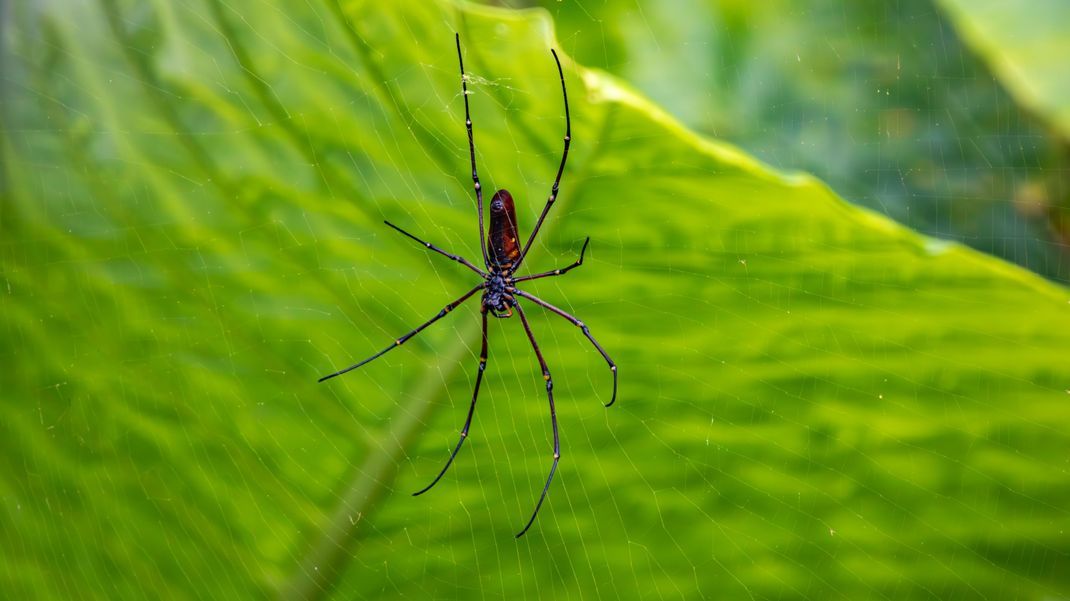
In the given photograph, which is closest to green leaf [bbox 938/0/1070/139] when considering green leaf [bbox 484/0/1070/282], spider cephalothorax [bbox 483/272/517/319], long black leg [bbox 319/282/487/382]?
green leaf [bbox 484/0/1070/282]

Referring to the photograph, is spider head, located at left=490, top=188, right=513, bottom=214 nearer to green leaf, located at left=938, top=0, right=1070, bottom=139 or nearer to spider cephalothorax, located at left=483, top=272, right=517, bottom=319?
spider cephalothorax, located at left=483, top=272, right=517, bottom=319

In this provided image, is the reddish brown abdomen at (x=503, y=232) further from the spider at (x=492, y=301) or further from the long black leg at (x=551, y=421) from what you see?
the long black leg at (x=551, y=421)

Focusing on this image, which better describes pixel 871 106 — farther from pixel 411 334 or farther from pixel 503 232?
pixel 411 334

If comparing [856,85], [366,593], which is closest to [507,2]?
[366,593]

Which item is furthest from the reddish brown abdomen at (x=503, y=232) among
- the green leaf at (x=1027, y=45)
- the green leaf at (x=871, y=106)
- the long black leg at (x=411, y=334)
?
the green leaf at (x=1027, y=45)

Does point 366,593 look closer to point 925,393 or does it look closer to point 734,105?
point 925,393
